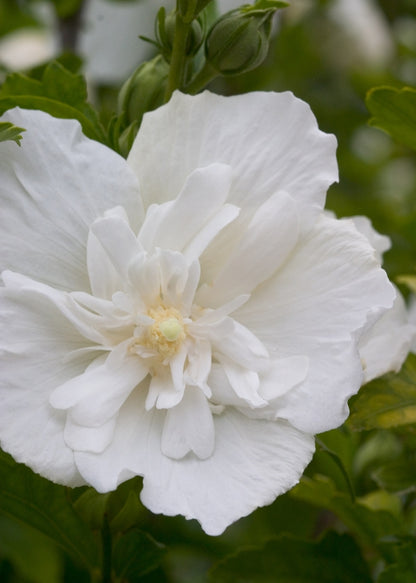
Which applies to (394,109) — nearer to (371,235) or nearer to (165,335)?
(371,235)

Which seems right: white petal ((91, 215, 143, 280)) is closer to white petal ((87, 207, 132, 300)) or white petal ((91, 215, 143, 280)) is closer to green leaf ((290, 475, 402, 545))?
white petal ((87, 207, 132, 300))

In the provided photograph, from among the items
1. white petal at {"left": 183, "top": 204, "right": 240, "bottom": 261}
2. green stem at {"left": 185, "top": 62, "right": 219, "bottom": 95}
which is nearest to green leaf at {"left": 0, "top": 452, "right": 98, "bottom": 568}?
white petal at {"left": 183, "top": 204, "right": 240, "bottom": 261}

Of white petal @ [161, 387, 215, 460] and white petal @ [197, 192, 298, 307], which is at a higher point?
white petal @ [197, 192, 298, 307]

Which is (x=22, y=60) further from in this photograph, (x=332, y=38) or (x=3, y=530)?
(x=3, y=530)

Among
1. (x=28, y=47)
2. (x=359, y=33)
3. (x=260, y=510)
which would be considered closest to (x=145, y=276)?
(x=260, y=510)

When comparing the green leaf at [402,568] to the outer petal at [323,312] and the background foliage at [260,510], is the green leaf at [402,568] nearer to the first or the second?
the background foliage at [260,510]

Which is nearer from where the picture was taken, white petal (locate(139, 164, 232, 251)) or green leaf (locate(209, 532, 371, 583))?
white petal (locate(139, 164, 232, 251))

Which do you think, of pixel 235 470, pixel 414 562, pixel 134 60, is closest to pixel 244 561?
pixel 414 562
